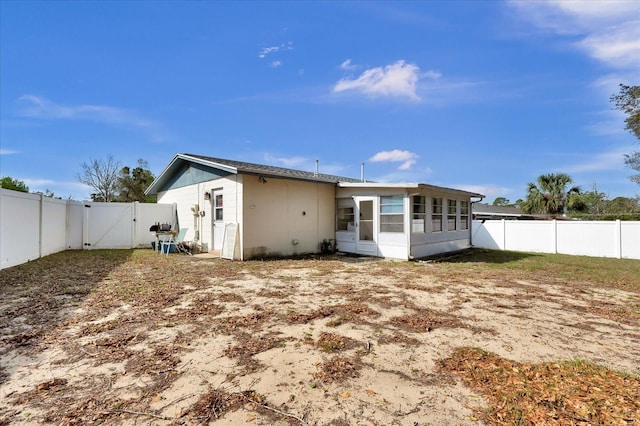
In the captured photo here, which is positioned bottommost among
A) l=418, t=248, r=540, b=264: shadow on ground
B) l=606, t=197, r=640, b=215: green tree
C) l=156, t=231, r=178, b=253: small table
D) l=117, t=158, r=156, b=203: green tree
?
l=418, t=248, r=540, b=264: shadow on ground

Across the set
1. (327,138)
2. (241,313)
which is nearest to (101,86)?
(327,138)

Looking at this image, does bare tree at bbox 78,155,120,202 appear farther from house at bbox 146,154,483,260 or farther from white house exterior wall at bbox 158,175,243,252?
house at bbox 146,154,483,260

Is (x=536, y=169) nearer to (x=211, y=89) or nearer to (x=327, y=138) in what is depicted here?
(x=327, y=138)

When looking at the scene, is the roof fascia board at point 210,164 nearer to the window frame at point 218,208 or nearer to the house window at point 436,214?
the window frame at point 218,208

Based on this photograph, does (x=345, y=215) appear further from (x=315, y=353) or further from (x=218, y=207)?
(x=315, y=353)

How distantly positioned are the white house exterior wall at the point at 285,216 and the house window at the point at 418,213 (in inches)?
131

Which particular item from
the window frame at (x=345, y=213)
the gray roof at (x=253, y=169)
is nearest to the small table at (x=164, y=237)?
the gray roof at (x=253, y=169)

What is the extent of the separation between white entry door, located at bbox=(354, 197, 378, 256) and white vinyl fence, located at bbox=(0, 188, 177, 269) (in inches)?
357

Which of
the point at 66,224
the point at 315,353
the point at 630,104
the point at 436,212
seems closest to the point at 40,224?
the point at 66,224

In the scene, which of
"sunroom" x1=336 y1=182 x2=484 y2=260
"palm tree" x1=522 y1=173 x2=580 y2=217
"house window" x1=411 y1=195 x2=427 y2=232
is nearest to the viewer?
"sunroom" x1=336 y1=182 x2=484 y2=260

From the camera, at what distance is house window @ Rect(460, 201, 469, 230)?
532 inches

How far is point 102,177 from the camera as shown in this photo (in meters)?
26.5

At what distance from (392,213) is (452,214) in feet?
13.3

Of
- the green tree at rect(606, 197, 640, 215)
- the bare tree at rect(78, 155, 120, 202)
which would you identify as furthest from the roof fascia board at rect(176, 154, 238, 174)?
the green tree at rect(606, 197, 640, 215)
